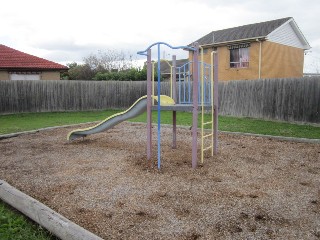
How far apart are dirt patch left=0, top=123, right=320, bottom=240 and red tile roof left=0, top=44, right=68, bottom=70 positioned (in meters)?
15.6

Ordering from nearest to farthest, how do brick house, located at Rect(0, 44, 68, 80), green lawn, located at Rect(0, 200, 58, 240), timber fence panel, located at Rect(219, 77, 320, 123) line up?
green lawn, located at Rect(0, 200, 58, 240) < timber fence panel, located at Rect(219, 77, 320, 123) < brick house, located at Rect(0, 44, 68, 80)

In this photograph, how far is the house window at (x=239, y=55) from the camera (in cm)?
2317

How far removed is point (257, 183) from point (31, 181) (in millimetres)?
3598

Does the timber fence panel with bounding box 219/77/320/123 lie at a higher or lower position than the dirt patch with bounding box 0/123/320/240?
higher

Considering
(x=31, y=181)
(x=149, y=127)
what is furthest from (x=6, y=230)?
(x=149, y=127)

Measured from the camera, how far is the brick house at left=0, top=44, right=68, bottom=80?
70.5 feet

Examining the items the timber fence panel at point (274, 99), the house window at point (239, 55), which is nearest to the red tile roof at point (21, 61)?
the house window at point (239, 55)

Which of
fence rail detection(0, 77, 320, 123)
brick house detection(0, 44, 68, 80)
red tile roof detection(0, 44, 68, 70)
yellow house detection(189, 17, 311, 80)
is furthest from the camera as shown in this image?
yellow house detection(189, 17, 311, 80)

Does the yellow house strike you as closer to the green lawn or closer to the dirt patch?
the dirt patch

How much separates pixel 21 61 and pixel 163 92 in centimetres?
1117

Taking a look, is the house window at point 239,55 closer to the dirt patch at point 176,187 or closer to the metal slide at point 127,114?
the dirt patch at point 176,187

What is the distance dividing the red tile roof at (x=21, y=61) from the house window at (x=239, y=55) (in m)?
13.3

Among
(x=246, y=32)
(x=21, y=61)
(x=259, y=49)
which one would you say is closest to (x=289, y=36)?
(x=246, y=32)

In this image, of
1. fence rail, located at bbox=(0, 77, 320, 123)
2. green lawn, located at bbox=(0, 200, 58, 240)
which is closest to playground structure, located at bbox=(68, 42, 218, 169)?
green lawn, located at bbox=(0, 200, 58, 240)
